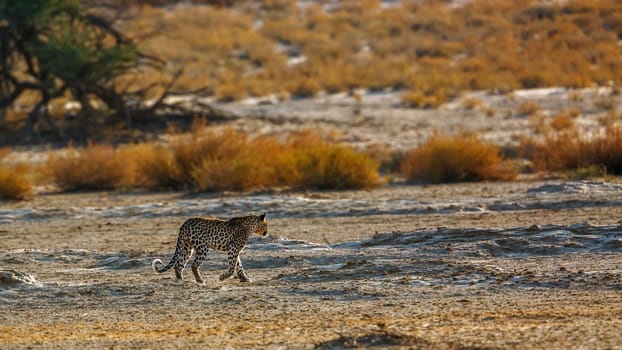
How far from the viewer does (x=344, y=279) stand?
35.9ft

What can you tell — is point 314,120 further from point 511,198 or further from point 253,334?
point 253,334

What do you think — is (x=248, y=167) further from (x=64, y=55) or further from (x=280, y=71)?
(x=280, y=71)

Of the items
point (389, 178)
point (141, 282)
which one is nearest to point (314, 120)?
point (389, 178)

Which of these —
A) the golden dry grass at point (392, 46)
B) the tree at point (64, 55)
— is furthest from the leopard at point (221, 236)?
the golden dry grass at point (392, 46)

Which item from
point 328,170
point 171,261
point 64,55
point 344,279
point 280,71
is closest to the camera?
point 344,279

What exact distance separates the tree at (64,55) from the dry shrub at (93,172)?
18.6 ft

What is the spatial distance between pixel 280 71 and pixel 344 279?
26.4 meters

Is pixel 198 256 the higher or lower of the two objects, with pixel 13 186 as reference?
higher

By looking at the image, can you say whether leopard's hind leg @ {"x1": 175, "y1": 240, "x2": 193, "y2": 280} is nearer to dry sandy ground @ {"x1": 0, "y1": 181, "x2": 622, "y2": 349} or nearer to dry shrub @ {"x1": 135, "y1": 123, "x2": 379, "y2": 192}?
dry sandy ground @ {"x1": 0, "y1": 181, "x2": 622, "y2": 349}

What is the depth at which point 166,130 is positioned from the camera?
2819 cm

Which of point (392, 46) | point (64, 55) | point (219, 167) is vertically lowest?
point (219, 167)

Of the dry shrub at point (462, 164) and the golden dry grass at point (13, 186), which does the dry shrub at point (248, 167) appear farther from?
the golden dry grass at point (13, 186)

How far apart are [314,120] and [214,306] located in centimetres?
1880

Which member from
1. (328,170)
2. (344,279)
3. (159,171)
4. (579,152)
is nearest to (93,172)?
(159,171)
